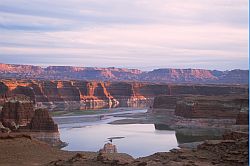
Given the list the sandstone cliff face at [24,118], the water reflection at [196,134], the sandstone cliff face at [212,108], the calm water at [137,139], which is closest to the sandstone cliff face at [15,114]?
the sandstone cliff face at [24,118]

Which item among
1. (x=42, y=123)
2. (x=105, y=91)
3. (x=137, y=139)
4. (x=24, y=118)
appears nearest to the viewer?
(x=42, y=123)

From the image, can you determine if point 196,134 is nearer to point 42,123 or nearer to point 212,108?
point 212,108

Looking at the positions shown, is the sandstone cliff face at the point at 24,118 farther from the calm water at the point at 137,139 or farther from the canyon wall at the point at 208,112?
the canyon wall at the point at 208,112

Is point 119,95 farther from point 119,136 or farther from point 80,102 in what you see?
point 119,136

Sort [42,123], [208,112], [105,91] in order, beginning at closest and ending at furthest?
[42,123] < [208,112] < [105,91]

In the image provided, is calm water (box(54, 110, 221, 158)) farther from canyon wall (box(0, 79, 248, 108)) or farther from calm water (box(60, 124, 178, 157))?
canyon wall (box(0, 79, 248, 108))

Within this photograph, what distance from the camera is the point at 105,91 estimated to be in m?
140

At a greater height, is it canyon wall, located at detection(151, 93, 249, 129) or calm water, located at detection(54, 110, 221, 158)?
canyon wall, located at detection(151, 93, 249, 129)

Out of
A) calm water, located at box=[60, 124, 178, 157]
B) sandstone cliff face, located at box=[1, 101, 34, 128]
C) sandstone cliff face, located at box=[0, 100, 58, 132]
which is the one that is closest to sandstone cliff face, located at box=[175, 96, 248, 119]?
calm water, located at box=[60, 124, 178, 157]

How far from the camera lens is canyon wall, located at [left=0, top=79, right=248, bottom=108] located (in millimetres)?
114406

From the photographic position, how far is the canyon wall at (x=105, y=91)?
114 m

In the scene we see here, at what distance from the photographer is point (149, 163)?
62.5 feet

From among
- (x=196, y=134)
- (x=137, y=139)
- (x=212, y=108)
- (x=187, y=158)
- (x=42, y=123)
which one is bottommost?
(x=196, y=134)

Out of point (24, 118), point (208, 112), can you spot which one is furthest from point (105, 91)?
point (24, 118)
